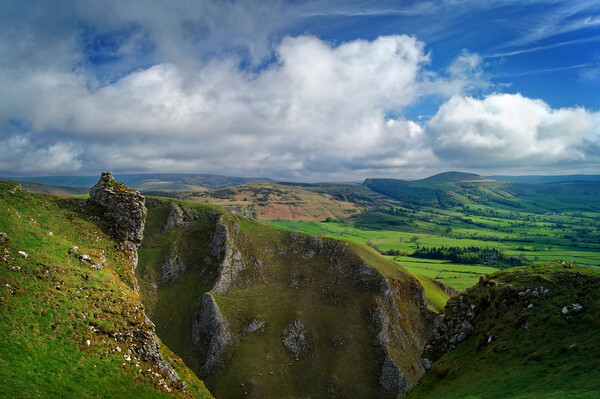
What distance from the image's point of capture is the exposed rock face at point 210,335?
6944 centimetres

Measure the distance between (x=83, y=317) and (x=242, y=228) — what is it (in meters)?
71.6

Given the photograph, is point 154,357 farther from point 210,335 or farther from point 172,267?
point 172,267

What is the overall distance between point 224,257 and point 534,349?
76227 millimetres

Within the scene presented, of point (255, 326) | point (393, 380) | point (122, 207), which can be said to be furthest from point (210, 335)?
point (393, 380)

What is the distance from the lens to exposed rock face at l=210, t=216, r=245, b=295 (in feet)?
271

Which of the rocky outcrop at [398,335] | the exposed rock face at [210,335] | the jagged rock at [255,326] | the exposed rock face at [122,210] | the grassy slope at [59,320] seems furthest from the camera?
the jagged rock at [255,326]

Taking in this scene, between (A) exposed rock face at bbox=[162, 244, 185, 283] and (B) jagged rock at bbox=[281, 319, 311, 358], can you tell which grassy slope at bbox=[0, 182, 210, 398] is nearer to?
(B) jagged rock at bbox=[281, 319, 311, 358]

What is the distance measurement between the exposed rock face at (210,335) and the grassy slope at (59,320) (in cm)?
3238

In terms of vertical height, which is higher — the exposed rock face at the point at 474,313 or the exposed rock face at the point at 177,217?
the exposed rock face at the point at 177,217

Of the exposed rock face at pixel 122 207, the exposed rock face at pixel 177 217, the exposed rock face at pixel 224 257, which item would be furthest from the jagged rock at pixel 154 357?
the exposed rock face at pixel 177 217

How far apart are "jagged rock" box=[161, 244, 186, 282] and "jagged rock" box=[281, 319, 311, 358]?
120 feet

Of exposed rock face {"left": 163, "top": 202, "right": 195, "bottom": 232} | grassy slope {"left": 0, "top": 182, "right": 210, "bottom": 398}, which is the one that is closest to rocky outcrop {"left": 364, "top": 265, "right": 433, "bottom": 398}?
grassy slope {"left": 0, "top": 182, "right": 210, "bottom": 398}

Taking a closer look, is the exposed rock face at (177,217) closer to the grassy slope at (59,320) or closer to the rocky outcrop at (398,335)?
the grassy slope at (59,320)

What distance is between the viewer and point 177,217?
9950 centimetres
